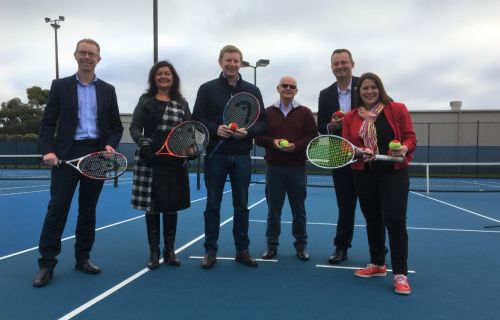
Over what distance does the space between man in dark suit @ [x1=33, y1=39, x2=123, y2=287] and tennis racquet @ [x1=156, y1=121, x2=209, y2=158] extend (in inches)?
22.1

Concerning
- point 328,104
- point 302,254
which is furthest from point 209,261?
point 328,104

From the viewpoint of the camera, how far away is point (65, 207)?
3.73 m

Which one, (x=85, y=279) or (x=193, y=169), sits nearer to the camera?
(x=85, y=279)

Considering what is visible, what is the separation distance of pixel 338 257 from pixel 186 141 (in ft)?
6.76

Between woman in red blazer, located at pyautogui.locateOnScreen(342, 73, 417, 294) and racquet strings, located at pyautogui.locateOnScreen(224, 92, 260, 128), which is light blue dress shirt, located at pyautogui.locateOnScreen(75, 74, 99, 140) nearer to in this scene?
racquet strings, located at pyautogui.locateOnScreen(224, 92, 260, 128)

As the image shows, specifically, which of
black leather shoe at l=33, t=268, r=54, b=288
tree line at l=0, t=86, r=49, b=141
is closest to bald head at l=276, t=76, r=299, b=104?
black leather shoe at l=33, t=268, r=54, b=288

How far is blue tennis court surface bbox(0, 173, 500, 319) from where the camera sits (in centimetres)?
304

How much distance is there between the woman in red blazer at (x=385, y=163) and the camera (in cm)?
348

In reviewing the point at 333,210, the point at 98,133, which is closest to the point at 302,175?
the point at 98,133

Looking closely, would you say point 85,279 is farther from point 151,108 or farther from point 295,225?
point 295,225

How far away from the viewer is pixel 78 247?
157 inches

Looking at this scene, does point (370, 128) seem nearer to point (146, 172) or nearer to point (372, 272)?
point (372, 272)

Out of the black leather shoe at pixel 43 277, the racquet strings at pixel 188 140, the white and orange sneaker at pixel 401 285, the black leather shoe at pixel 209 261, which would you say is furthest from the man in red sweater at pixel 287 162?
the black leather shoe at pixel 43 277

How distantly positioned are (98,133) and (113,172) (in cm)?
42
